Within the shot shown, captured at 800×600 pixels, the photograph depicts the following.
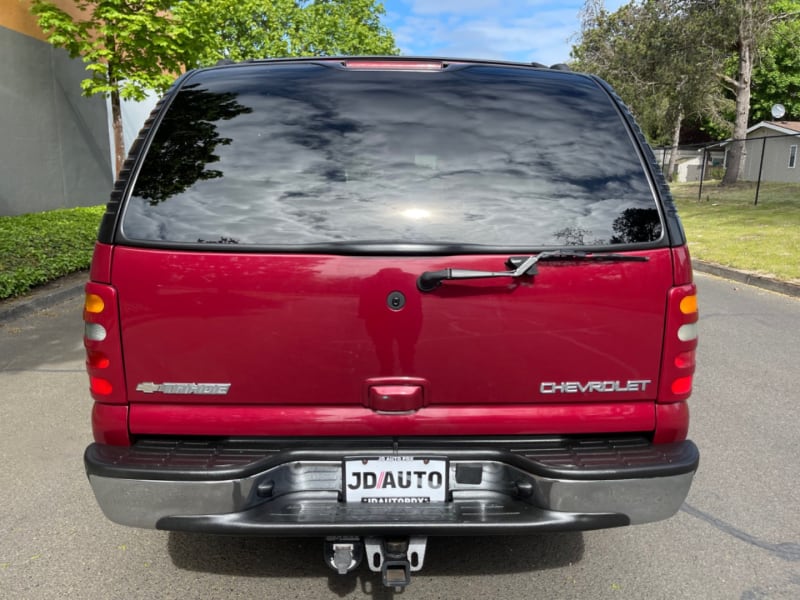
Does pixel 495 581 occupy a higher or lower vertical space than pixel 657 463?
lower

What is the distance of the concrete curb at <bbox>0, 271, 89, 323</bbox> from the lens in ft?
24.1

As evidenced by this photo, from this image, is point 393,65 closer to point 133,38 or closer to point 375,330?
point 375,330

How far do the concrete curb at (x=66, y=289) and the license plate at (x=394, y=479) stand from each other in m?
6.40

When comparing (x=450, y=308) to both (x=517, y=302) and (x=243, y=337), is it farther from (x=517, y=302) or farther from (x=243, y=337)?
(x=243, y=337)

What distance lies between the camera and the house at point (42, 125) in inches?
546

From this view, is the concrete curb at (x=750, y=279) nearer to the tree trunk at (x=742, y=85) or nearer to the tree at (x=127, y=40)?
the tree at (x=127, y=40)

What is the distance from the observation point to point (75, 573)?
271 cm

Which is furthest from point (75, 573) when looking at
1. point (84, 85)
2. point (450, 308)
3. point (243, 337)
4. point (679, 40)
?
point (679, 40)

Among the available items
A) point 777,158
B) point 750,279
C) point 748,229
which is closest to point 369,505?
point 750,279

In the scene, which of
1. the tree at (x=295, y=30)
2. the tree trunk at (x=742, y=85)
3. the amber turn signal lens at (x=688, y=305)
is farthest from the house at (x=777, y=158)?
the amber turn signal lens at (x=688, y=305)

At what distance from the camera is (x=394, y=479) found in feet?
7.27

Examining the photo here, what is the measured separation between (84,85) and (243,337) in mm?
12973

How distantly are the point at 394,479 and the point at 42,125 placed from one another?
52.5 feet

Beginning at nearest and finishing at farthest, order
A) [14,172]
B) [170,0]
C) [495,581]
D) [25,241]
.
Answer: [495,581] → [25,241] → [170,0] → [14,172]
